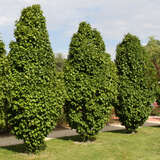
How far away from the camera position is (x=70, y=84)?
30.3 ft

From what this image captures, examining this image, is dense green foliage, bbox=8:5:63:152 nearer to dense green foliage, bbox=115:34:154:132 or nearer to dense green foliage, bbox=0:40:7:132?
dense green foliage, bbox=0:40:7:132

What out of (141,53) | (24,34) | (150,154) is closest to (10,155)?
(24,34)

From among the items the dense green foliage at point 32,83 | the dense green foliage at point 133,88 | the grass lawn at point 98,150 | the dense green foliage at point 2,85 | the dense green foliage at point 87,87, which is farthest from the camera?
the dense green foliage at point 133,88

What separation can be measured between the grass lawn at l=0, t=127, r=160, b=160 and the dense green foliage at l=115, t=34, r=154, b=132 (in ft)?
4.29

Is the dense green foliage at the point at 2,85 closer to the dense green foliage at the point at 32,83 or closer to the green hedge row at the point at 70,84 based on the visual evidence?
the green hedge row at the point at 70,84

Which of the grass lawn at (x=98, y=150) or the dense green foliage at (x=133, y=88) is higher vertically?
the dense green foliage at (x=133, y=88)

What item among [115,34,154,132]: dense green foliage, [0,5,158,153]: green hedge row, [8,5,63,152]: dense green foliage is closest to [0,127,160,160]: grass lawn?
[0,5,158,153]: green hedge row

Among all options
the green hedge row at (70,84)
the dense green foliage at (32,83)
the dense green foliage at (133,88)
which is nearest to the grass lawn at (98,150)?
the green hedge row at (70,84)

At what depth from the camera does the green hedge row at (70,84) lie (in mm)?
7336

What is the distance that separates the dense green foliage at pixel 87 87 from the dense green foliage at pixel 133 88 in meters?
2.01

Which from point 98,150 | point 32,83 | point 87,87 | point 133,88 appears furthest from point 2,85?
point 133,88

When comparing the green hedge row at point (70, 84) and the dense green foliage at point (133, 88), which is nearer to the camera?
the green hedge row at point (70, 84)

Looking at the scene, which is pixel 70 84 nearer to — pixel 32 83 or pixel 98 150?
pixel 32 83

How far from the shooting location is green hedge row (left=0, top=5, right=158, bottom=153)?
7.34 m
